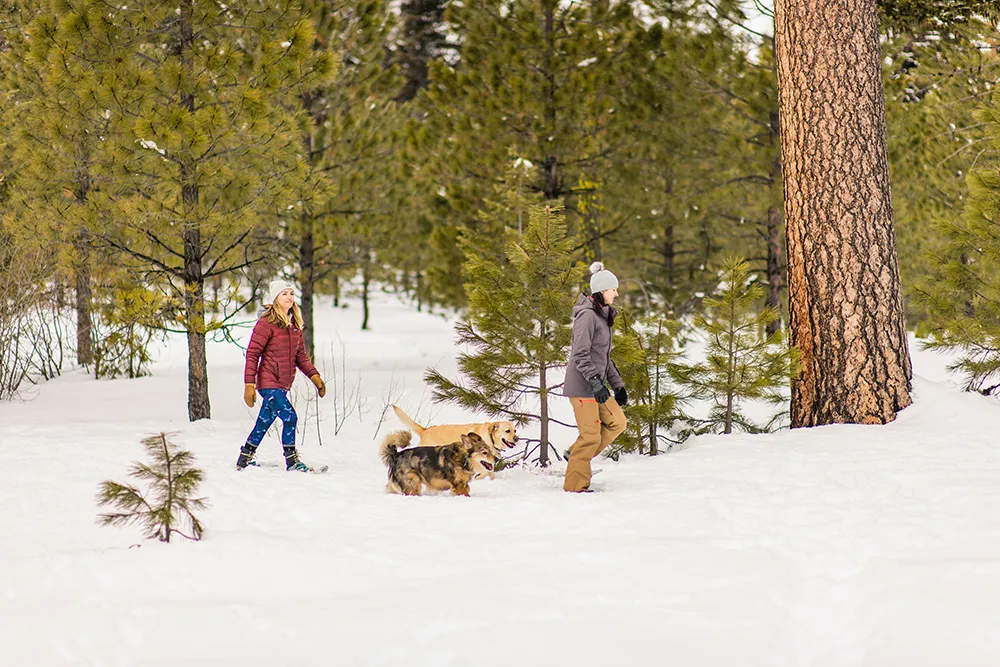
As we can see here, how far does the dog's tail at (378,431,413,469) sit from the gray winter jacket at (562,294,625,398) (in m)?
1.28

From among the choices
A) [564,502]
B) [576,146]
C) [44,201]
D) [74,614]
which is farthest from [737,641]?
[576,146]

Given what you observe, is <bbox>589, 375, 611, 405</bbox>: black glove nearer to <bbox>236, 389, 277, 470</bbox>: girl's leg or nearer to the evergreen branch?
<bbox>236, 389, 277, 470</bbox>: girl's leg

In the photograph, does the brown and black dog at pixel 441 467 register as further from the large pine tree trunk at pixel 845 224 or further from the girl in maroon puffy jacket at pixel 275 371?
the large pine tree trunk at pixel 845 224

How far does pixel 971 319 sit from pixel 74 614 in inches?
297

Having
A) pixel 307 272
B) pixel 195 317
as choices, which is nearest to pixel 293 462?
pixel 195 317

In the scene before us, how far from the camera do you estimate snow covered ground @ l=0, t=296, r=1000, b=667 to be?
3.28 metres

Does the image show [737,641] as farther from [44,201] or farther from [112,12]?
[44,201]

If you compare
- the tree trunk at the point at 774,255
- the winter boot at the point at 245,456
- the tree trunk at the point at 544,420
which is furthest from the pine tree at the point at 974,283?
the winter boot at the point at 245,456

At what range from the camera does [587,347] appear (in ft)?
19.0

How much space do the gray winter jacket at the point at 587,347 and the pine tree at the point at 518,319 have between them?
0.74 m

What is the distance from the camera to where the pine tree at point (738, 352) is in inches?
275

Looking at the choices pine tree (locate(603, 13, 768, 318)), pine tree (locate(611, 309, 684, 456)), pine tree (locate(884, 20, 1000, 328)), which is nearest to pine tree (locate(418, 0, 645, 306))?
pine tree (locate(603, 13, 768, 318))

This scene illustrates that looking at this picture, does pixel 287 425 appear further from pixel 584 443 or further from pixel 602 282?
pixel 602 282

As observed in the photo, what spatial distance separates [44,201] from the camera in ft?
32.1
